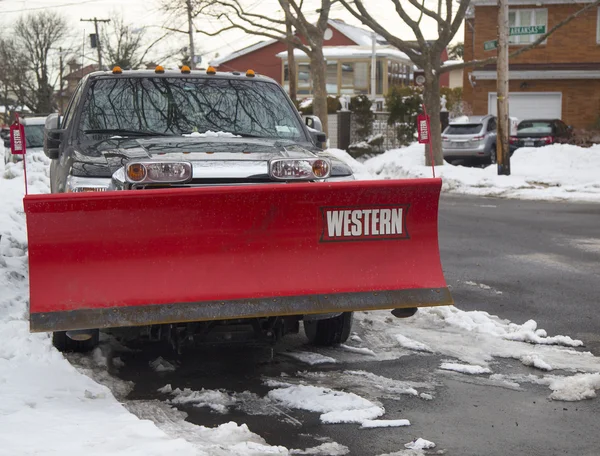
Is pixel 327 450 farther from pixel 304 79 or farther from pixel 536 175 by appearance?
pixel 304 79

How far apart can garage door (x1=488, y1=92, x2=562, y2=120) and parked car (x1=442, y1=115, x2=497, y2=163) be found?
38.0 ft

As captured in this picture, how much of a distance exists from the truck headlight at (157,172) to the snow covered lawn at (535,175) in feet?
52.1

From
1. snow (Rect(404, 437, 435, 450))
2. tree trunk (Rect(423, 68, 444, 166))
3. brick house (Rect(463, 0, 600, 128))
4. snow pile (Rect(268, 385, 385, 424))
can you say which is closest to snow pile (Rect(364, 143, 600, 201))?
tree trunk (Rect(423, 68, 444, 166))

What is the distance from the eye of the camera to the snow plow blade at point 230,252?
5223mm

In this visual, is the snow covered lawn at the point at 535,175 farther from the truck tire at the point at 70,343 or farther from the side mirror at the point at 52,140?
the truck tire at the point at 70,343

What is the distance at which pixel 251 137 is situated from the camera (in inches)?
273

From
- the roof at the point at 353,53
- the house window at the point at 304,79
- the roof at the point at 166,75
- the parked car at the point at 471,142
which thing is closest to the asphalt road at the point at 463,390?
the roof at the point at 166,75

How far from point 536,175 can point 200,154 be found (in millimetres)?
19922

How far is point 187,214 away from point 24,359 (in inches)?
52.9

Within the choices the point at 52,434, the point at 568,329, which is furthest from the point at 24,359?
the point at 568,329

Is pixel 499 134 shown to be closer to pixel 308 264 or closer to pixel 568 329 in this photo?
pixel 568 329

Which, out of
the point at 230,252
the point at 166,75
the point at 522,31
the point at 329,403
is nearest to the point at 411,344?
the point at 329,403

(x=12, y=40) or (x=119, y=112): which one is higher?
(x=12, y=40)

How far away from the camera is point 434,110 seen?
28984mm
